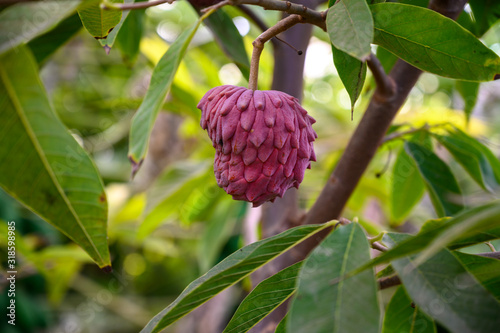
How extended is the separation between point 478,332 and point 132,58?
1.02 m

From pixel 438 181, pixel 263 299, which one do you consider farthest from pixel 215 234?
pixel 263 299

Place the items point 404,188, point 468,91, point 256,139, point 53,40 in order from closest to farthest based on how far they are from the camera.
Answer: point 256,139 → point 53,40 → point 468,91 → point 404,188

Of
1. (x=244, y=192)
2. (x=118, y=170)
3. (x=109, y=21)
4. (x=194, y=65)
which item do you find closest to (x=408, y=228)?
(x=194, y=65)

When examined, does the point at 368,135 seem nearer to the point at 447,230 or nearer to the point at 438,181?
the point at 438,181

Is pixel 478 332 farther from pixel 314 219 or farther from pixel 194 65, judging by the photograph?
pixel 194 65

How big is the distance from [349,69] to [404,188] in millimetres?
686

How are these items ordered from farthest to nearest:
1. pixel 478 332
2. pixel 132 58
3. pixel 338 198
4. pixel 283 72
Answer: pixel 132 58
pixel 283 72
pixel 338 198
pixel 478 332

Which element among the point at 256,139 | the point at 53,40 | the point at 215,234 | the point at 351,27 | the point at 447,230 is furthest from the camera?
the point at 215,234

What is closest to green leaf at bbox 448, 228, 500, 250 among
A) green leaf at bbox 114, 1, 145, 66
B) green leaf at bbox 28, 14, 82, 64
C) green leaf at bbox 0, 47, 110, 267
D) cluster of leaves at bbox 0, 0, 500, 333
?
cluster of leaves at bbox 0, 0, 500, 333

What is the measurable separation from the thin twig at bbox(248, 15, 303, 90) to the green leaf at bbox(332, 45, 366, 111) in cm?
7

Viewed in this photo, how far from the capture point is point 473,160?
976 millimetres

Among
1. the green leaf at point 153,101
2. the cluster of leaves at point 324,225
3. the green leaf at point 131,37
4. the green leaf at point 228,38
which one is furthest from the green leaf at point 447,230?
the green leaf at point 131,37

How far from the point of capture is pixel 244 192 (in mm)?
639

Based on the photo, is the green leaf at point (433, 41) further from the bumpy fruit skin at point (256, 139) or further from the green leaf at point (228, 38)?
the green leaf at point (228, 38)
